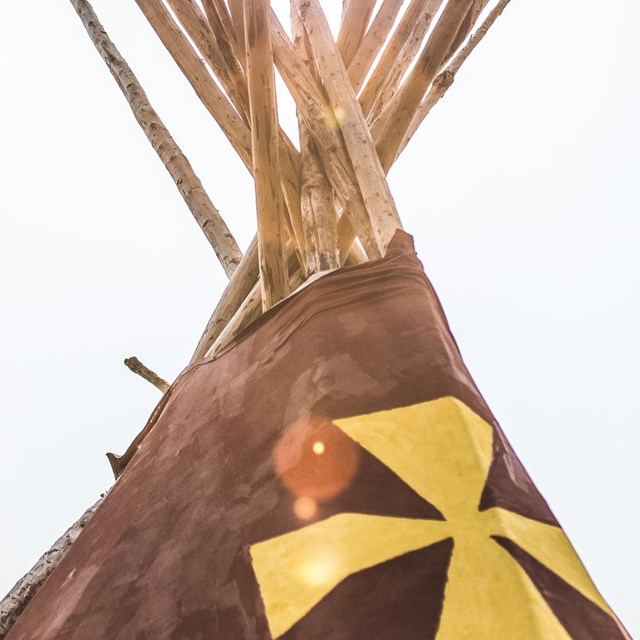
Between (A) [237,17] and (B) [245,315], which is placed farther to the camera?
(A) [237,17]

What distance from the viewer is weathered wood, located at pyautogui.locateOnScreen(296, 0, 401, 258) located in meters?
1.09

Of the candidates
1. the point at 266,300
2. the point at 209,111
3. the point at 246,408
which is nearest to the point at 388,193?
the point at 266,300

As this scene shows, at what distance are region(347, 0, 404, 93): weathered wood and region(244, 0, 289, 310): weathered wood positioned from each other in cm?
50

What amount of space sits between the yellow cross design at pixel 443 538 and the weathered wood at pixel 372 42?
1349 millimetres

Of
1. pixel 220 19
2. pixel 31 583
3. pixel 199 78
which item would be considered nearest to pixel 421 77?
pixel 220 19

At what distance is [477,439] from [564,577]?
0.49ft

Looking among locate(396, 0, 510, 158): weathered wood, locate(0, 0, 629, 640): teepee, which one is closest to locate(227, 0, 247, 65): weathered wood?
locate(396, 0, 510, 158): weathered wood

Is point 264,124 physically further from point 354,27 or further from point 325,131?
point 354,27

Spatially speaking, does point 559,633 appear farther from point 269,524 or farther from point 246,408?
point 246,408

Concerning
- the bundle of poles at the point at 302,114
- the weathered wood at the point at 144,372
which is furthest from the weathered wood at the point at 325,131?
the weathered wood at the point at 144,372

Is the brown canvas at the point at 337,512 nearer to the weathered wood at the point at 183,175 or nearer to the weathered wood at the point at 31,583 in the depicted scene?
the weathered wood at the point at 31,583

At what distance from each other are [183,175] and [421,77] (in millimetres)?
913

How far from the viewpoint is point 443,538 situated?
0.56 metres

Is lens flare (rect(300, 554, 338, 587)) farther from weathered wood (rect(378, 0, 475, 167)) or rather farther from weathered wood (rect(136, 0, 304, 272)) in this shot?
weathered wood (rect(378, 0, 475, 167))
